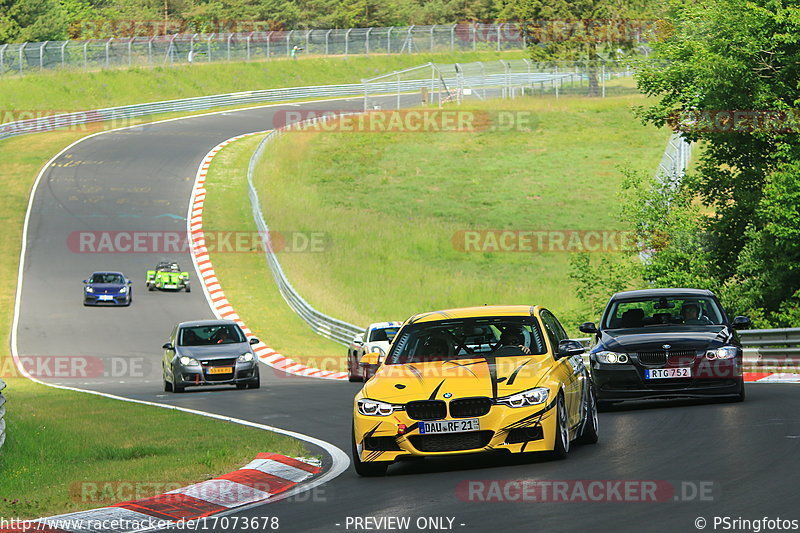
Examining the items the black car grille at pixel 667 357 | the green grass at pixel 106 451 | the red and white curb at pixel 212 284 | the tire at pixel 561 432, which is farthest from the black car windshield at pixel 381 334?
the tire at pixel 561 432

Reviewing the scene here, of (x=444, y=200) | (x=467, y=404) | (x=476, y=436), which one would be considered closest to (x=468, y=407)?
(x=467, y=404)

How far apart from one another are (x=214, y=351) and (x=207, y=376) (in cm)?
54

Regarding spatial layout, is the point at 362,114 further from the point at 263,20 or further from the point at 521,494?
the point at 521,494

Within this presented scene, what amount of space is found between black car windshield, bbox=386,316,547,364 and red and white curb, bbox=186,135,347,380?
59.0 feet

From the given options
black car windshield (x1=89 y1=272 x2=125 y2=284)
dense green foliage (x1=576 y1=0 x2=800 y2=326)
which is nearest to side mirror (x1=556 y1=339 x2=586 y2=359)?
dense green foliage (x1=576 y1=0 x2=800 y2=326)

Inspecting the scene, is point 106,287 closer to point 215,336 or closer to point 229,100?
point 215,336

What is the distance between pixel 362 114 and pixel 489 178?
46.0 feet

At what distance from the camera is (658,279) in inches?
1240

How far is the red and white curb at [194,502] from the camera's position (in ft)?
29.9

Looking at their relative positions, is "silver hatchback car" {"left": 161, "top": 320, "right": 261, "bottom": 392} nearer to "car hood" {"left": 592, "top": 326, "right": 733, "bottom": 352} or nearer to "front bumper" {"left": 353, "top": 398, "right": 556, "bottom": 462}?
"car hood" {"left": 592, "top": 326, "right": 733, "bottom": 352}

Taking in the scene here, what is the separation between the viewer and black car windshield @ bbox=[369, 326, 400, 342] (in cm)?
2767

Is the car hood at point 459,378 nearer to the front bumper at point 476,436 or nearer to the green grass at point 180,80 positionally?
the front bumper at point 476,436

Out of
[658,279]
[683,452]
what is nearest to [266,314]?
[658,279]

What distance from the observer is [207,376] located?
1001 inches
